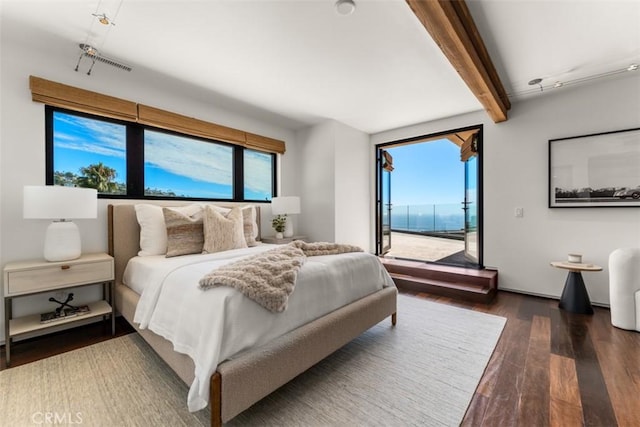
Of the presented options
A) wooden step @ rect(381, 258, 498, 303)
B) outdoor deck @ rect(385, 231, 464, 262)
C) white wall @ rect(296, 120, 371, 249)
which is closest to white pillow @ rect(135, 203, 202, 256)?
white wall @ rect(296, 120, 371, 249)

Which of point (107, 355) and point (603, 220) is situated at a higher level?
point (603, 220)

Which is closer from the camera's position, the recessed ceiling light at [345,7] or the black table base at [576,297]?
the recessed ceiling light at [345,7]

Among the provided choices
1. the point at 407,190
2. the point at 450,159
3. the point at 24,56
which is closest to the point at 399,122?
the point at 450,159

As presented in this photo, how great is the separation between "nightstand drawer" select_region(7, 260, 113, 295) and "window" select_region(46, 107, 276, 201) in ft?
2.70

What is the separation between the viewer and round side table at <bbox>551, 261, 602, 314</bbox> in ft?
9.02

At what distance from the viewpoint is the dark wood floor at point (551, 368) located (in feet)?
4.58

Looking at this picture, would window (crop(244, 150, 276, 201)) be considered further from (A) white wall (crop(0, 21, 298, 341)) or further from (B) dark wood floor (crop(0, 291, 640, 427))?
(B) dark wood floor (crop(0, 291, 640, 427))

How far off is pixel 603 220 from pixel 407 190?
388 cm

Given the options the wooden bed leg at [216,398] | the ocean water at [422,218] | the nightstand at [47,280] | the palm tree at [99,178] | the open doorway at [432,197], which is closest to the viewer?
the wooden bed leg at [216,398]

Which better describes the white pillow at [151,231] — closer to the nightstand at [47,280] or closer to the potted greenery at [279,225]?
the nightstand at [47,280]

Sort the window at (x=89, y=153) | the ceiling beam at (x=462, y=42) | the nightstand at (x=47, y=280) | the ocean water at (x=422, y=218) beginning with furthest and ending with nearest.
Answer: the ocean water at (x=422, y=218)
the window at (x=89, y=153)
the nightstand at (x=47, y=280)
the ceiling beam at (x=462, y=42)

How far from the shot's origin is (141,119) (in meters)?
2.79

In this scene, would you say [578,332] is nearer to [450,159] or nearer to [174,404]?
[174,404]

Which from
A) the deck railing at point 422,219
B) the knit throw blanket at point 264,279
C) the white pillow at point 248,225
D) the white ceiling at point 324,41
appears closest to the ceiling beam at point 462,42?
the white ceiling at point 324,41
